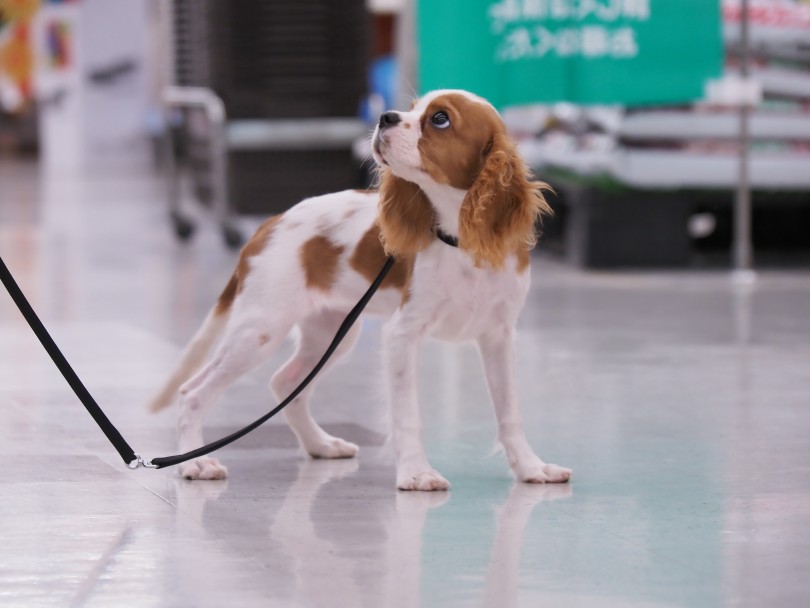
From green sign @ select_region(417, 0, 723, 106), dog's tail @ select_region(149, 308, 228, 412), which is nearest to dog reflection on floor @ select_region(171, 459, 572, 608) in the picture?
dog's tail @ select_region(149, 308, 228, 412)

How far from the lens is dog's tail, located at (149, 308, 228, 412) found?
4.03m

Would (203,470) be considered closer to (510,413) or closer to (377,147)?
(510,413)

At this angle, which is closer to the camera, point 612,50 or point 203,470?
point 203,470

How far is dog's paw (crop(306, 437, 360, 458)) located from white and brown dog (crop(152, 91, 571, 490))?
9 cm

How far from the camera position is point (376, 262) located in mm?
3783

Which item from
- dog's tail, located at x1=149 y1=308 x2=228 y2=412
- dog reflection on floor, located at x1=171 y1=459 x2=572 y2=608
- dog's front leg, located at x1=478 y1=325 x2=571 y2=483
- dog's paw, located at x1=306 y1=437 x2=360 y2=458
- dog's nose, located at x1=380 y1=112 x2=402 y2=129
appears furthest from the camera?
dog's paw, located at x1=306 y1=437 x2=360 y2=458

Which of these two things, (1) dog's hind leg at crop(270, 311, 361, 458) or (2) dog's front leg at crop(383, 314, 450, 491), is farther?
(1) dog's hind leg at crop(270, 311, 361, 458)

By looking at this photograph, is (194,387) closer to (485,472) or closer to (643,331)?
(485,472)

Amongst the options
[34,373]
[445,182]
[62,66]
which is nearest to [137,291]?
[34,373]

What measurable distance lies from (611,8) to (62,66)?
1864 cm

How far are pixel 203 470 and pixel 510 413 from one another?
31.3 inches

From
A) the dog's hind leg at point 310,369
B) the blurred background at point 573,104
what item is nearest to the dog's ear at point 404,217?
the dog's hind leg at point 310,369

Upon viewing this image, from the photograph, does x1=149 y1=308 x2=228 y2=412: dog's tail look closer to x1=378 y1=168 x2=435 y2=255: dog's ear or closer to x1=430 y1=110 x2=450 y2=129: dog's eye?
x1=378 y1=168 x2=435 y2=255: dog's ear

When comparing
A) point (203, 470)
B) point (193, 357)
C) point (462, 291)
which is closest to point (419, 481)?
point (462, 291)
